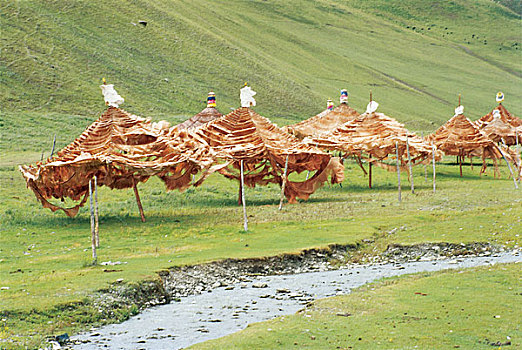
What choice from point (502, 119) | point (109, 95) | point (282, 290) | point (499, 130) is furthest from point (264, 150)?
point (502, 119)

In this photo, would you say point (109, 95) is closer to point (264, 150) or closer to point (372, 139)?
point (264, 150)

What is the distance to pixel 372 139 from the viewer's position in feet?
125

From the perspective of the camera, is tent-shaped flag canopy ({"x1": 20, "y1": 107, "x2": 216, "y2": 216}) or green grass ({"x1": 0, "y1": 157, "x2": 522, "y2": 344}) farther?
tent-shaped flag canopy ({"x1": 20, "y1": 107, "x2": 216, "y2": 216})

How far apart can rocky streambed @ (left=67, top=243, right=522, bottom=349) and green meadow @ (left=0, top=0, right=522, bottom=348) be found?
0.61m

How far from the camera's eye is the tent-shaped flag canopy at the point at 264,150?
3151 cm

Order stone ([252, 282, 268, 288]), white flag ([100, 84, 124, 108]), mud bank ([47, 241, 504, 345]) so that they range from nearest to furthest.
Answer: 1. mud bank ([47, 241, 504, 345])
2. stone ([252, 282, 268, 288])
3. white flag ([100, 84, 124, 108])

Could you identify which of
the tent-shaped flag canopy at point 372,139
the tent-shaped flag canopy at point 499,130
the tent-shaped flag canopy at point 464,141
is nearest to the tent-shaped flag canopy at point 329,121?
the tent-shaped flag canopy at point 464,141

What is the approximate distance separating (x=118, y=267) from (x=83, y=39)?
77515 millimetres

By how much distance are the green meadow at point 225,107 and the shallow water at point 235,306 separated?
0.95 metres

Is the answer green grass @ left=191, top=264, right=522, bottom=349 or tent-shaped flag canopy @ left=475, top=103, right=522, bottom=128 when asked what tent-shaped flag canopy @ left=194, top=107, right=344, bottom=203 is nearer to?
green grass @ left=191, top=264, right=522, bottom=349

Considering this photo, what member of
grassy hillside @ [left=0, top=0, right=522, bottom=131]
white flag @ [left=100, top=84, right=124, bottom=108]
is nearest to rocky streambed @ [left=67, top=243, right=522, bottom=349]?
white flag @ [left=100, top=84, right=124, bottom=108]

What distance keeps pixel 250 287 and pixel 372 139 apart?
69.4ft

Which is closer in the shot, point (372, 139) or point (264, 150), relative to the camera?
point (264, 150)

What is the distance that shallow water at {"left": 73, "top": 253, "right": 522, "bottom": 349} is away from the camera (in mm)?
14109
